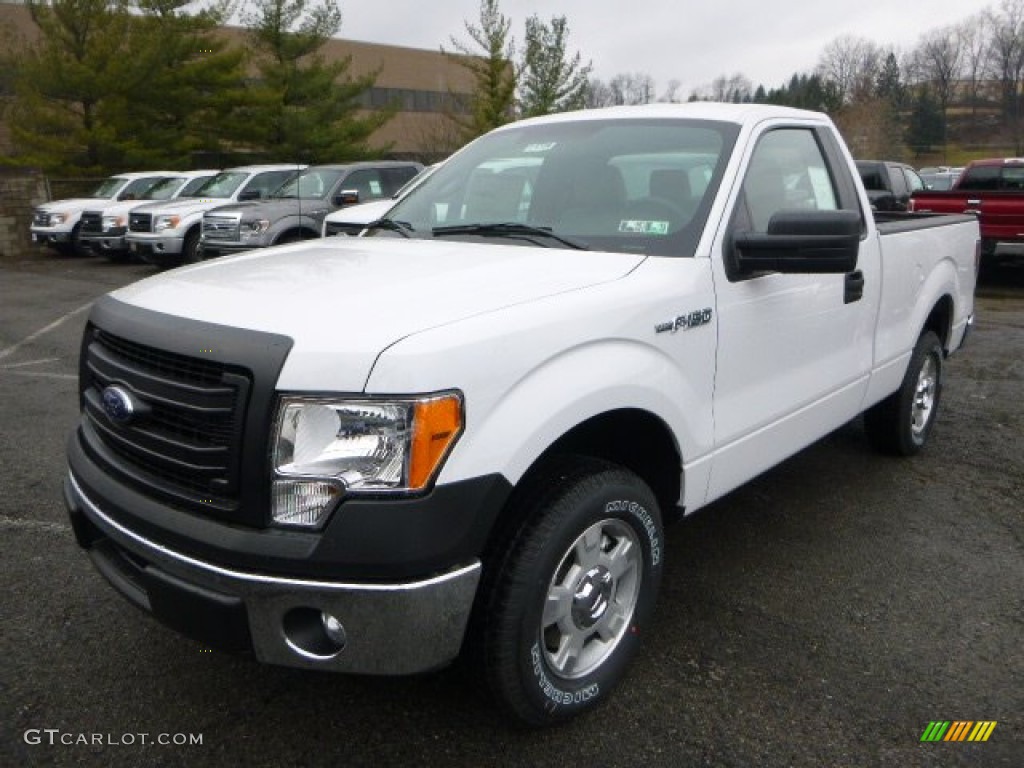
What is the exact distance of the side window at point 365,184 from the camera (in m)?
13.1

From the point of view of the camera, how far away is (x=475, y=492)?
2195mm

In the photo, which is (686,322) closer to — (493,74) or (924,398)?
(924,398)

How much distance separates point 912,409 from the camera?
5039mm

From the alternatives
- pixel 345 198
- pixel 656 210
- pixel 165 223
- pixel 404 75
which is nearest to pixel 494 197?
pixel 656 210

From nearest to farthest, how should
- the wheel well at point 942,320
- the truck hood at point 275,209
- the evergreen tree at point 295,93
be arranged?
the wheel well at point 942,320, the truck hood at point 275,209, the evergreen tree at point 295,93

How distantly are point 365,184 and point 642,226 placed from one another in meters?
10.9

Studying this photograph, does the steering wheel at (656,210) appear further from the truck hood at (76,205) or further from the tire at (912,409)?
the truck hood at (76,205)

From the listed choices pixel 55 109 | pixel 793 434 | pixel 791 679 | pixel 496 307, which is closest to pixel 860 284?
pixel 793 434

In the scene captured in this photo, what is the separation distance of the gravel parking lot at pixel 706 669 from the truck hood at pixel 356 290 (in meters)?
1.05

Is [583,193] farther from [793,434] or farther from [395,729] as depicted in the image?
[395,729]

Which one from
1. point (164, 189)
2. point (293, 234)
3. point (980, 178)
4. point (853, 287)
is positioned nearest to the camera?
point (853, 287)

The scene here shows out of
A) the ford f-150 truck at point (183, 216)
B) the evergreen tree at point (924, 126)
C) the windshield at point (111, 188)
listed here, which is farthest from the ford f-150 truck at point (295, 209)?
the evergreen tree at point (924, 126)

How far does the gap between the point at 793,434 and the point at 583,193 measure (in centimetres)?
135

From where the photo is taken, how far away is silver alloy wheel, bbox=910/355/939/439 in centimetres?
515
